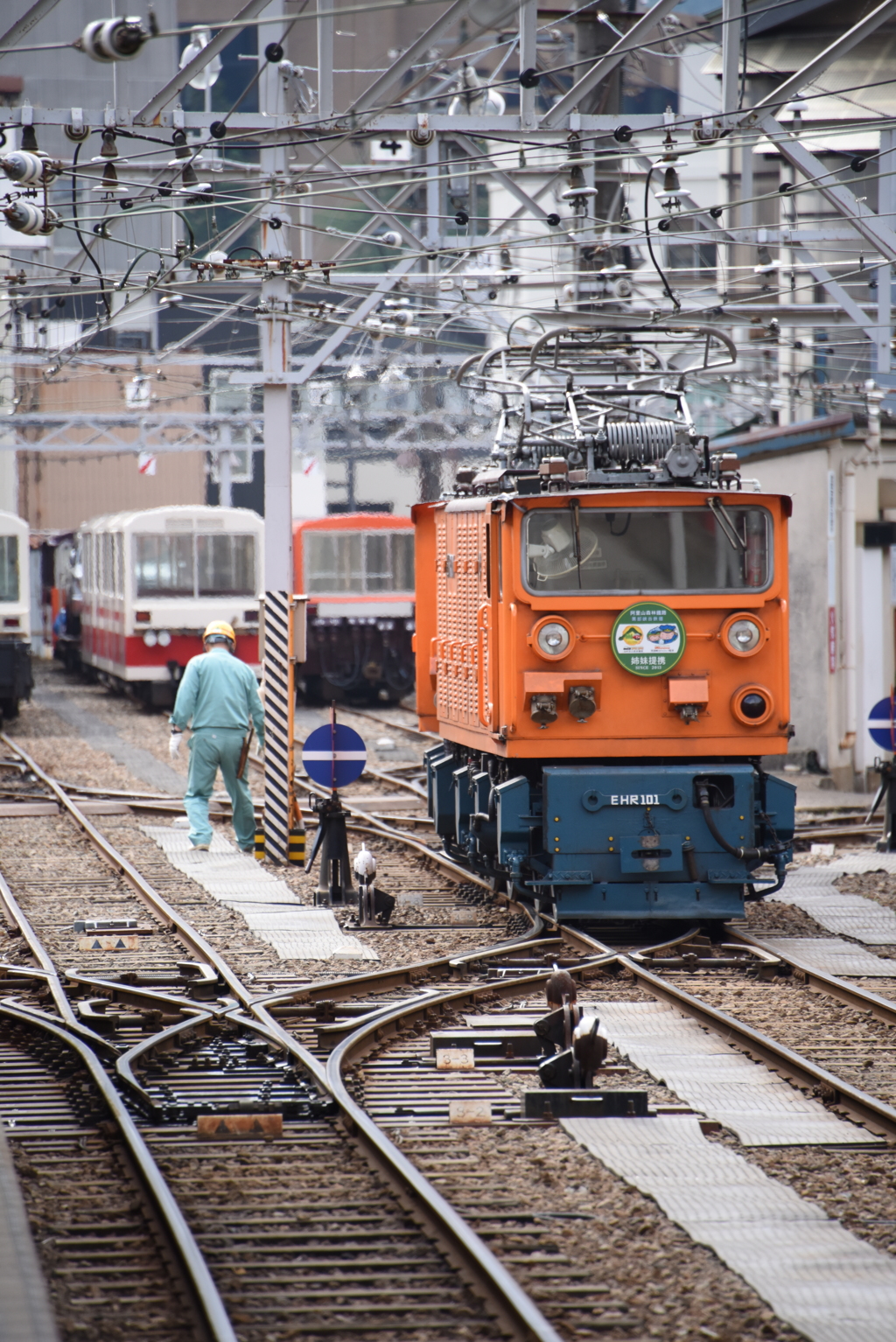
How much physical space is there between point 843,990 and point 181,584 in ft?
66.8

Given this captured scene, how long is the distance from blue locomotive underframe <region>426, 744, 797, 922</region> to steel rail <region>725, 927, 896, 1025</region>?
0.56 m

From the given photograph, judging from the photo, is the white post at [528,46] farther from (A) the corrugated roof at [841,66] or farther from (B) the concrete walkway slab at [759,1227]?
(A) the corrugated roof at [841,66]

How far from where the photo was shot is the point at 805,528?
21.0 m

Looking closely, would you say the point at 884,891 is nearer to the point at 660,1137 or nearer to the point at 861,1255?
the point at 660,1137

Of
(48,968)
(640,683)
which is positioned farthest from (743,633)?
(48,968)

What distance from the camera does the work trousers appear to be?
14852mm

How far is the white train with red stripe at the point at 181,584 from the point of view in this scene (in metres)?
28.7

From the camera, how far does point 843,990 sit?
9.66 metres

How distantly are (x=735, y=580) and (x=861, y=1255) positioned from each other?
622cm

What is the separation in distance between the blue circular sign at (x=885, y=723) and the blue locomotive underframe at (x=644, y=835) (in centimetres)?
431

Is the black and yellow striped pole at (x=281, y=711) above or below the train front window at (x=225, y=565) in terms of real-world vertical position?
below

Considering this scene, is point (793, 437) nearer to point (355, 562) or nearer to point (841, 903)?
point (841, 903)

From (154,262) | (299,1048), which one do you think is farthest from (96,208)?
(299,1048)

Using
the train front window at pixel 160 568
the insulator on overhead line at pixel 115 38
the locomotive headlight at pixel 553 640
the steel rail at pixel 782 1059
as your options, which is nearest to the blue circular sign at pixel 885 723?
the locomotive headlight at pixel 553 640
